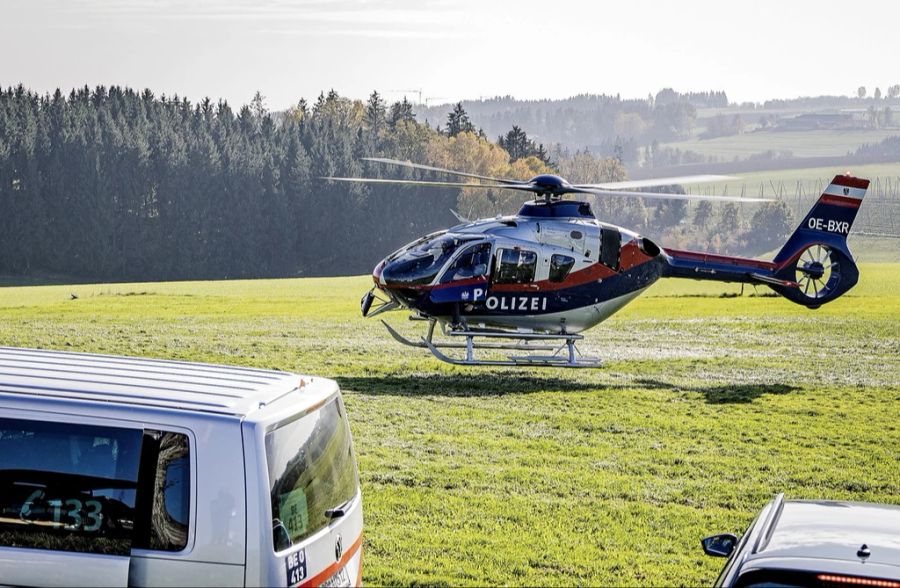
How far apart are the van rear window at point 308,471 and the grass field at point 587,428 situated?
2659mm

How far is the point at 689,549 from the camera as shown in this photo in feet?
32.7

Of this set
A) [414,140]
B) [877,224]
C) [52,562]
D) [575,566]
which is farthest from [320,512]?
[877,224]

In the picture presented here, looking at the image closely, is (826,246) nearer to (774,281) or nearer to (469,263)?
(774,281)

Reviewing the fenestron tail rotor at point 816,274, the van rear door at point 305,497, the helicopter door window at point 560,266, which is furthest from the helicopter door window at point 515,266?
the van rear door at point 305,497

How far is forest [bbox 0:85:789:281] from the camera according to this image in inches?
3570

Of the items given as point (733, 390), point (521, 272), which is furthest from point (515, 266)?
point (733, 390)

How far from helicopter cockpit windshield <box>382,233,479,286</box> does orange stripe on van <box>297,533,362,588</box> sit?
46.5 feet

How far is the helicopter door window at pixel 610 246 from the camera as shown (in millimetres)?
21703

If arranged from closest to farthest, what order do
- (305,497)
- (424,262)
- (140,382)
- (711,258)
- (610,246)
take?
(305,497), (140,382), (424,262), (610,246), (711,258)

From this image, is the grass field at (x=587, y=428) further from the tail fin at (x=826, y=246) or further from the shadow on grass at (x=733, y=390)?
the tail fin at (x=826, y=246)

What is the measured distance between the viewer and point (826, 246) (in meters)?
25.9

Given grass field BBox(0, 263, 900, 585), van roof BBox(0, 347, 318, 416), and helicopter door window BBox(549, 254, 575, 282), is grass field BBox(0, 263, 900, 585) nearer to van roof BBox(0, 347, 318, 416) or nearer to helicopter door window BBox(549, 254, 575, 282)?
helicopter door window BBox(549, 254, 575, 282)

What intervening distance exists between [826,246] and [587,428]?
1230 centimetres

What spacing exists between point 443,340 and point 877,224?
145134mm
